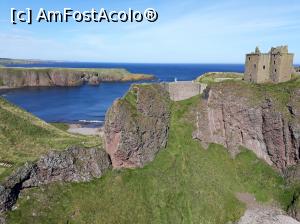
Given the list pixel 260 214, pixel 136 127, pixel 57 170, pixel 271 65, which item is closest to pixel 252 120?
pixel 271 65

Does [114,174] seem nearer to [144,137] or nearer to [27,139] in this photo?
[144,137]

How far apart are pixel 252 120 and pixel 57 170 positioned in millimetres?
34314

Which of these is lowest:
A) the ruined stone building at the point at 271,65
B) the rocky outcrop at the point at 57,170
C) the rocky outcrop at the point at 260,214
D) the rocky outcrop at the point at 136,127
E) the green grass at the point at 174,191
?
the rocky outcrop at the point at 260,214

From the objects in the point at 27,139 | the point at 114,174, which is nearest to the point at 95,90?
the point at 27,139

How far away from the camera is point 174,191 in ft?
182

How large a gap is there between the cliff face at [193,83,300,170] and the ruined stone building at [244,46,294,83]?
4612mm

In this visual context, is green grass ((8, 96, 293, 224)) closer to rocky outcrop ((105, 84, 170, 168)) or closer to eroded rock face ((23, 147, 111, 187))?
eroded rock face ((23, 147, 111, 187))

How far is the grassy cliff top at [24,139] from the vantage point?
183 feet

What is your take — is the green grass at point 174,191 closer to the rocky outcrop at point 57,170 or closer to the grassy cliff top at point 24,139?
the rocky outcrop at point 57,170

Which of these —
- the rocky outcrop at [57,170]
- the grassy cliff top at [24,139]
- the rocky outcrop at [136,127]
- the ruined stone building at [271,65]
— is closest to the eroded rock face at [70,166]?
the rocky outcrop at [57,170]

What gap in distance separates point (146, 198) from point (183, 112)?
18931 millimetres

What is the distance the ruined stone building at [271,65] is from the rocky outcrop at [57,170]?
32.9 meters

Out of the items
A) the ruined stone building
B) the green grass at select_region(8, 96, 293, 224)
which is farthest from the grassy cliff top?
the ruined stone building

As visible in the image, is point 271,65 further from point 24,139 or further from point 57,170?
point 24,139
